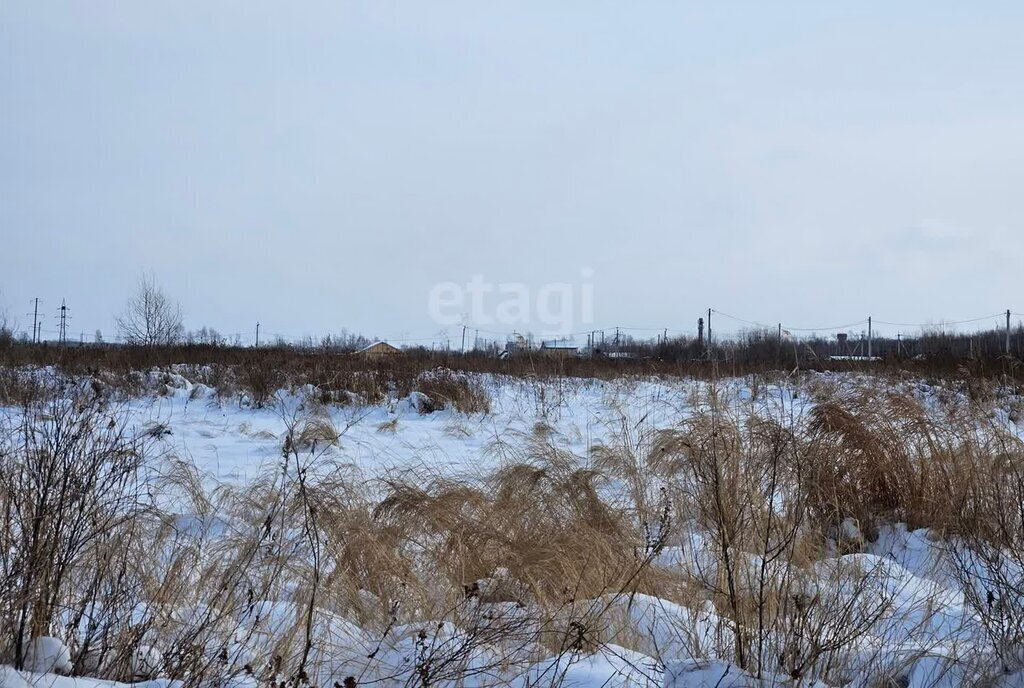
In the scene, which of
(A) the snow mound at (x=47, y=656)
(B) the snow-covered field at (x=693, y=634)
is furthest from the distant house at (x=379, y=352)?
(A) the snow mound at (x=47, y=656)

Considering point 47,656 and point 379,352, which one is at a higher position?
point 379,352

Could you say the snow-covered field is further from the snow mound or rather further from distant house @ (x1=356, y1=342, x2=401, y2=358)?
distant house @ (x1=356, y1=342, x2=401, y2=358)

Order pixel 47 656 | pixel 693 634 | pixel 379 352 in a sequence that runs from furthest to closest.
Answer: pixel 379 352, pixel 693 634, pixel 47 656

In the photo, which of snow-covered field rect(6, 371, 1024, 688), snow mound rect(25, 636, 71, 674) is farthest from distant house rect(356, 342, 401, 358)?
snow mound rect(25, 636, 71, 674)

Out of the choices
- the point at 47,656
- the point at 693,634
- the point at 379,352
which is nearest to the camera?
the point at 47,656

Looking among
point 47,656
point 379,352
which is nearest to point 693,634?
point 47,656

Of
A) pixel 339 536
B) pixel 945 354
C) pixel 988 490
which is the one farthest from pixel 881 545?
pixel 945 354

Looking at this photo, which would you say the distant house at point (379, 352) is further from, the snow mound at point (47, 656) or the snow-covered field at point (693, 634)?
the snow mound at point (47, 656)

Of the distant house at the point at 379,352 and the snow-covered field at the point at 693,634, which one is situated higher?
the distant house at the point at 379,352

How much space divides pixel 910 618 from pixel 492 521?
1.77 meters

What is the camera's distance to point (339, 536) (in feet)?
9.75

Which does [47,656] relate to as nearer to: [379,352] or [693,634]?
[693,634]

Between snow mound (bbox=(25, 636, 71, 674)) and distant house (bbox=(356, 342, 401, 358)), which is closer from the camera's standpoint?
snow mound (bbox=(25, 636, 71, 674))

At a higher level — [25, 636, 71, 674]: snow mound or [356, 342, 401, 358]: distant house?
[356, 342, 401, 358]: distant house
